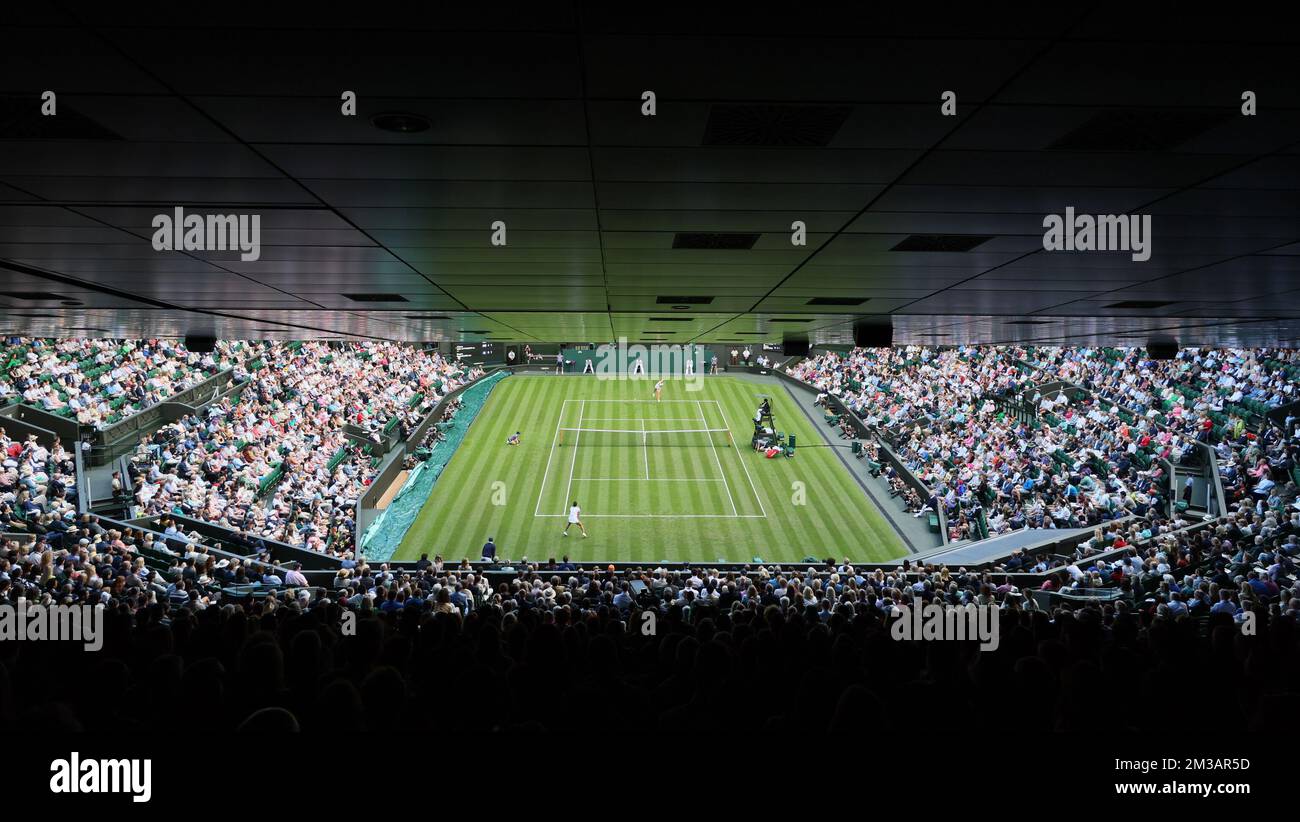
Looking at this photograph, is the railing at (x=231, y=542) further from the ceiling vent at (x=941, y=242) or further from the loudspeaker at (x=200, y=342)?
the ceiling vent at (x=941, y=242)

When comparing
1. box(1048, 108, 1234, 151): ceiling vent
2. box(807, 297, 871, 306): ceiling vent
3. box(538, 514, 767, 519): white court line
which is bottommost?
box(538, 514, 767, 519): white court line

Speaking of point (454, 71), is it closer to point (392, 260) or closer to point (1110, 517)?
point (392, 260)

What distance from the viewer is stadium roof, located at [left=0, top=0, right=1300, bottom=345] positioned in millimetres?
2494

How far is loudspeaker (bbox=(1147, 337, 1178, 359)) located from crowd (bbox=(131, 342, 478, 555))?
22.1 metres

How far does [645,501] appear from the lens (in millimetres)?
33906

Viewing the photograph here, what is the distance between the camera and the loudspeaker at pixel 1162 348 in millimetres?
15664

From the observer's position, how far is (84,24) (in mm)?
2434

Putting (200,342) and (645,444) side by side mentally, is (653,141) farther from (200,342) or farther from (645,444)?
(645,444)

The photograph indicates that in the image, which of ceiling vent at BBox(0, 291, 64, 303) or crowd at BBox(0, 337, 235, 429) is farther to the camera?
crowd at BBox(0, 337, 235, 429)

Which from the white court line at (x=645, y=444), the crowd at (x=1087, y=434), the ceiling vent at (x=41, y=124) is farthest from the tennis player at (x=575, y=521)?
the ceiling vent at (x=41, y=124)
